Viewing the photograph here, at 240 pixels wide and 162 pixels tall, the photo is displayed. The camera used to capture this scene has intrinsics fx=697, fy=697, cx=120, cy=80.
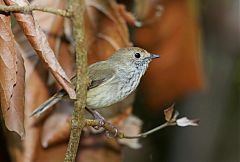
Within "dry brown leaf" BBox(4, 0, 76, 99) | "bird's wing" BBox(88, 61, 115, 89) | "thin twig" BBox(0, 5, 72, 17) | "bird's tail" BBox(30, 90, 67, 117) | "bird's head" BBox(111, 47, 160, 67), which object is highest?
"thin twig" BBox(0, 5, 72, 17)

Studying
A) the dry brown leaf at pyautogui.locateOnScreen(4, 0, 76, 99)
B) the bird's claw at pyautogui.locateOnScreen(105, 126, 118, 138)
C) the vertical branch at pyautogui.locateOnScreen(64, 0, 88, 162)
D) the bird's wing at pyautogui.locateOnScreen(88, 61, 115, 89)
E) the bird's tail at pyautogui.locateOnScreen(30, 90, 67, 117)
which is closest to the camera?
the vertical branch at pyautogui.locateOnScreen(64, 0, 88, 162)

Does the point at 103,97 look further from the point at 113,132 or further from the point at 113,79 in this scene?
the point at 113,132

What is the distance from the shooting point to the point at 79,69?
5.90 feet

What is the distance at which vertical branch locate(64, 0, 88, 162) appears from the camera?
1736mm

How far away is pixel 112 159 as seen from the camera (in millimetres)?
3008

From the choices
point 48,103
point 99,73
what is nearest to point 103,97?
point 99,73

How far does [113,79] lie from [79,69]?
1.13m

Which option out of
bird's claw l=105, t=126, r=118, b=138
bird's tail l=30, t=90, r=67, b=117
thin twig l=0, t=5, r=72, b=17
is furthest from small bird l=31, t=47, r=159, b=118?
thin twig l=0, t=5, r=72, b=17

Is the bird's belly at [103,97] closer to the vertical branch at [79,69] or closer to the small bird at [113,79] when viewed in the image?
the small bird at [113,79]

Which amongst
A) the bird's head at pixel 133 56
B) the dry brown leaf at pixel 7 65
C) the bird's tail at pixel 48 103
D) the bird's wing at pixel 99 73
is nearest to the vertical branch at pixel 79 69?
the dry brown leaf at pixel 7 65

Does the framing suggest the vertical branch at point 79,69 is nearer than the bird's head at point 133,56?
Yes

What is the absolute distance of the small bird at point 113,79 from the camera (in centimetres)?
281

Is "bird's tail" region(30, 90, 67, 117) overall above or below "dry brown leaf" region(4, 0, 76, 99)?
below

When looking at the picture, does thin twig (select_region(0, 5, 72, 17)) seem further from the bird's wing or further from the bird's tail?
the bird's wing
